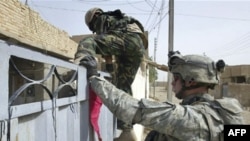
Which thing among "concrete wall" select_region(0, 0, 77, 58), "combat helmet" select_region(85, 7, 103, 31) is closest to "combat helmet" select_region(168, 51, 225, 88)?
"combat helmet" select_region(85, 7, 103, 31)

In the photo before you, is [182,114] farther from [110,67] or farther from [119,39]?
[110,67]

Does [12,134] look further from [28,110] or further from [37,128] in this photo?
[37,128]

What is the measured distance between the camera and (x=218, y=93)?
73.5 feet

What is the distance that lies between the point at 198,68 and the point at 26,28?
552 cm

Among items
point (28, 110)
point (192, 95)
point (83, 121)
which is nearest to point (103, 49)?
Result: point (83, 121)

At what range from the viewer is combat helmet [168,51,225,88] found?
1977mm

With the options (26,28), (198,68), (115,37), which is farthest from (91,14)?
(26,28)

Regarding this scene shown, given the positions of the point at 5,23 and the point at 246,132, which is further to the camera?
the point at 5,23

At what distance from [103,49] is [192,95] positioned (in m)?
1.16

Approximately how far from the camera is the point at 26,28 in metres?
6.79

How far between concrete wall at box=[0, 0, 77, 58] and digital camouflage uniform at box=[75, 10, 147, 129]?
157 cm

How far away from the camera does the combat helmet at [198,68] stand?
6.48 feet

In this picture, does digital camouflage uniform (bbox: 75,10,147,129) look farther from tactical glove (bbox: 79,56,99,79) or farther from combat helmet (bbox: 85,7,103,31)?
tactical glove (bbox: 79,56,99,79)

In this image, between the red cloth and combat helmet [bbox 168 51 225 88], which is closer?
combat helmet [bbox 168 51 225 88]
